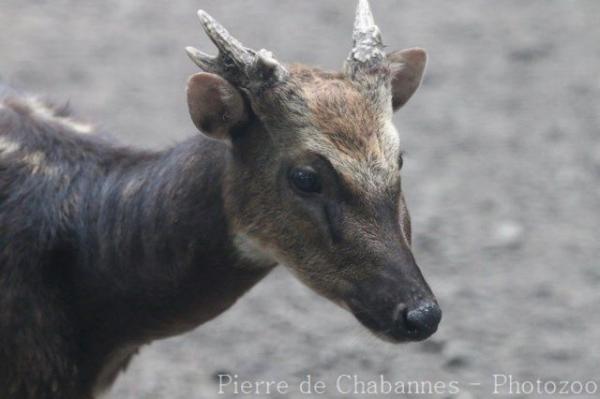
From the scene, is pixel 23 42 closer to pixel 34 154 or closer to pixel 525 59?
pixel 525 59

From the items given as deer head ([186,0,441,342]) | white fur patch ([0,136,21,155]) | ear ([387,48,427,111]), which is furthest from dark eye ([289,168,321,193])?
white fur patch ([0,136,21,155])

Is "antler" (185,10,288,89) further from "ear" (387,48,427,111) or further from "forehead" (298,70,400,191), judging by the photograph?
"ear" (387,48,427,111)

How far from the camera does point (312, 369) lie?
7.42 metres

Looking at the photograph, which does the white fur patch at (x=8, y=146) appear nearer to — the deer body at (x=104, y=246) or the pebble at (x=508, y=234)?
the deer body at (x=104, y=246)

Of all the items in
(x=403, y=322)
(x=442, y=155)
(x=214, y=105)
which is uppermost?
(x=214, y=105)

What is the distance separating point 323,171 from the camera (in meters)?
5.11

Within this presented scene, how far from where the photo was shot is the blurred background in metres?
7.53

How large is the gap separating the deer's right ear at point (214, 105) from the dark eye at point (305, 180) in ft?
1.15

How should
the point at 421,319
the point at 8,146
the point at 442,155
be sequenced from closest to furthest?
the point at 421,319 < the point at 8,146 < the point at 442,155

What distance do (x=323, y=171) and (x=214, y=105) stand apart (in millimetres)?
564

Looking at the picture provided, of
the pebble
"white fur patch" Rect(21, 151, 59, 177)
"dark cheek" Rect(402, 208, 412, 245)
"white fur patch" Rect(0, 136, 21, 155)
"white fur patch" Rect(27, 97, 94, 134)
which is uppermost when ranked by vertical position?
"white fur patch" Rect(27, 97, 94, 134)

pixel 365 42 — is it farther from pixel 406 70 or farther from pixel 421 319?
pixel 421 319

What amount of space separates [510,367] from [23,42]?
19.2ft

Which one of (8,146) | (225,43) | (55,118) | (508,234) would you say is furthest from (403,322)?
(508,234)
